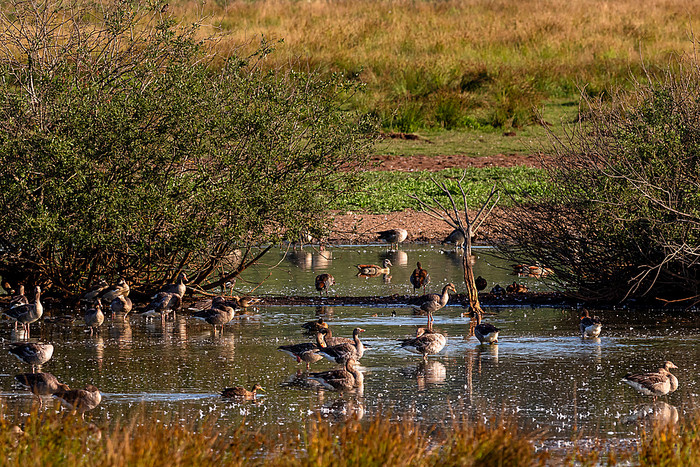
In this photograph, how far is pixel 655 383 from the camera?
424 inches

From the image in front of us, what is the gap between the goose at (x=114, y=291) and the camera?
1611 cm

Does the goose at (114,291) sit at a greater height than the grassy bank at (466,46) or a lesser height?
lesser

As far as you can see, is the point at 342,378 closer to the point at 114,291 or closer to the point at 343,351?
the point at 343,351

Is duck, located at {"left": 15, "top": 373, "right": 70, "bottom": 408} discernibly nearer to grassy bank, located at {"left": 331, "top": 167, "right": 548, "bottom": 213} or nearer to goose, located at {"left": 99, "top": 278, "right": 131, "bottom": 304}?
goose, located at {"left": 99, "top": 278, "right": 131, "bottom": 304}

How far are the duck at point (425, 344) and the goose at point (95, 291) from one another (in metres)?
5.27

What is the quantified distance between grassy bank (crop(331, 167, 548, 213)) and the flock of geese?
9.51 metres

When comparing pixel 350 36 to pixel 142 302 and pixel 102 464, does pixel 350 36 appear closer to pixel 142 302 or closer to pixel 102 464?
pixel 142 302

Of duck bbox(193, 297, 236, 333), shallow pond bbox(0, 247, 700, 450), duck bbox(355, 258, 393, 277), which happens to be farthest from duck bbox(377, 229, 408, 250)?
duck bbox(193, 297, 236, 333)

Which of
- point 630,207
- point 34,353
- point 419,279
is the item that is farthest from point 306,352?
point 419,279

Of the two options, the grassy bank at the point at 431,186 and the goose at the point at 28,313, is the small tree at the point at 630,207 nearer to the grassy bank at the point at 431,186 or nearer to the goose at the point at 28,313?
the goose at the point at 28,313

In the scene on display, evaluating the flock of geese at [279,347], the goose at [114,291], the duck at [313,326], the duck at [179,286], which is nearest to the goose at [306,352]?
the flock of geese at [279,347]

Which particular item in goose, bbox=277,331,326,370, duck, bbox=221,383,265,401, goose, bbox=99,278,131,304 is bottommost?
duck, bbox=221,383,265,401

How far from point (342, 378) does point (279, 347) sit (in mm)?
2257

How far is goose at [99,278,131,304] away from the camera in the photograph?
16.1 metres
